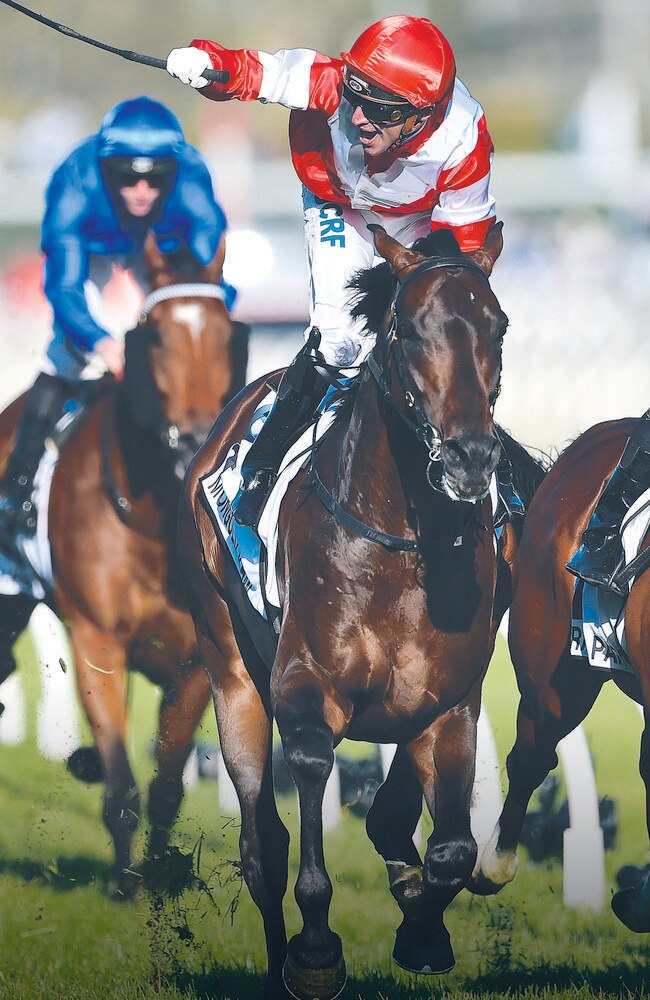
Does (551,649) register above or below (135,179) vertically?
below

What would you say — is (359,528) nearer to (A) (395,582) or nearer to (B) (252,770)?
(A) (395,582)

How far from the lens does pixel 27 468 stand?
4430 millimetres

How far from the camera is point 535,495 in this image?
4.08m

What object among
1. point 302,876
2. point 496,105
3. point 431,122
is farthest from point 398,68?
point 302,876

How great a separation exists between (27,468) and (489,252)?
186cm

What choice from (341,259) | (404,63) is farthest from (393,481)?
(404,63)

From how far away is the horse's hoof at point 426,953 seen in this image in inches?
143

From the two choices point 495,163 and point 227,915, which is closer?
point 227,915

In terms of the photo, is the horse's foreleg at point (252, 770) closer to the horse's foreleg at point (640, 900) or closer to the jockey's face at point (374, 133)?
the horse's foreleg at point (640, 900)

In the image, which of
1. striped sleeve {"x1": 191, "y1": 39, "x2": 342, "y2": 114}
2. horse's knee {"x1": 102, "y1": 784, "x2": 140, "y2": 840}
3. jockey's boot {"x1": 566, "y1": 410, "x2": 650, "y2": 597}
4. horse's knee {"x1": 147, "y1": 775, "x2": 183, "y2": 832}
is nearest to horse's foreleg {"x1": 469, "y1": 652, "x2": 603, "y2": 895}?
jockey's boot {"x1": 566, "y1": 410, "x2": 650, "y2": 597}

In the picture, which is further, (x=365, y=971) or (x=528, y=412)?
(x=528, y=412)

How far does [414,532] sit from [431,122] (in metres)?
1.04

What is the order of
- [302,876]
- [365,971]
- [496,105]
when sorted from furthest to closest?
[496,105]
[365,971]
[302,876]

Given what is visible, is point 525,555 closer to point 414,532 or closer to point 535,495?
point 535,495
